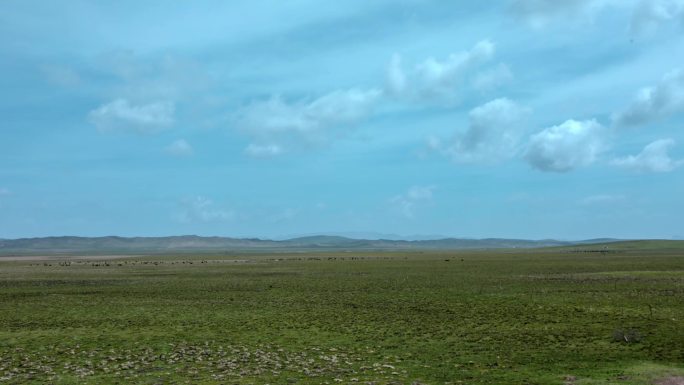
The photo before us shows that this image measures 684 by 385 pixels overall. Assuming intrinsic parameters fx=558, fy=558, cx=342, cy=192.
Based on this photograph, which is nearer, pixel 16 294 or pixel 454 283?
pixel 16 294

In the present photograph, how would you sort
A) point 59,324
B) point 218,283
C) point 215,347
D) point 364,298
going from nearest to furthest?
1. point 215,347
2. point 59,324
3. point 364,298
4. point 218,283

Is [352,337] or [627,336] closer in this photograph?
[627,336]

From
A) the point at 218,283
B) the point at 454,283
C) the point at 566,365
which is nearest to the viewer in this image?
the point at 566,365

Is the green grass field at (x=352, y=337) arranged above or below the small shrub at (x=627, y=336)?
below

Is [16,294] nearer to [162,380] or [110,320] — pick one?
[110,320]

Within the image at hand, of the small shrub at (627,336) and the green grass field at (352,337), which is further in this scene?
the small shrub at (627,336)

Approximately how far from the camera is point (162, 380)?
18953 millimetres

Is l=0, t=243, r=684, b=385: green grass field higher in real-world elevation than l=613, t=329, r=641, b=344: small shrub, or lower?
lower

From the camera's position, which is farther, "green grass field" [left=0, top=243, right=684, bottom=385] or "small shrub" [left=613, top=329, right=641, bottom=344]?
"small shrub" [left=613, top=329, right=641, bottom=344]

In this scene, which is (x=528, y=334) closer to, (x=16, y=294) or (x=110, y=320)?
(x=110, y=320)

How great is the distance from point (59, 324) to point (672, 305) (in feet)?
122

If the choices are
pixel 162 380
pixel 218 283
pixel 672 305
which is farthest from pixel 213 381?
pixel 218 283

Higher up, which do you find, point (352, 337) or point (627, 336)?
point (627, 336)

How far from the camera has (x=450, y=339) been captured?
2652cm
